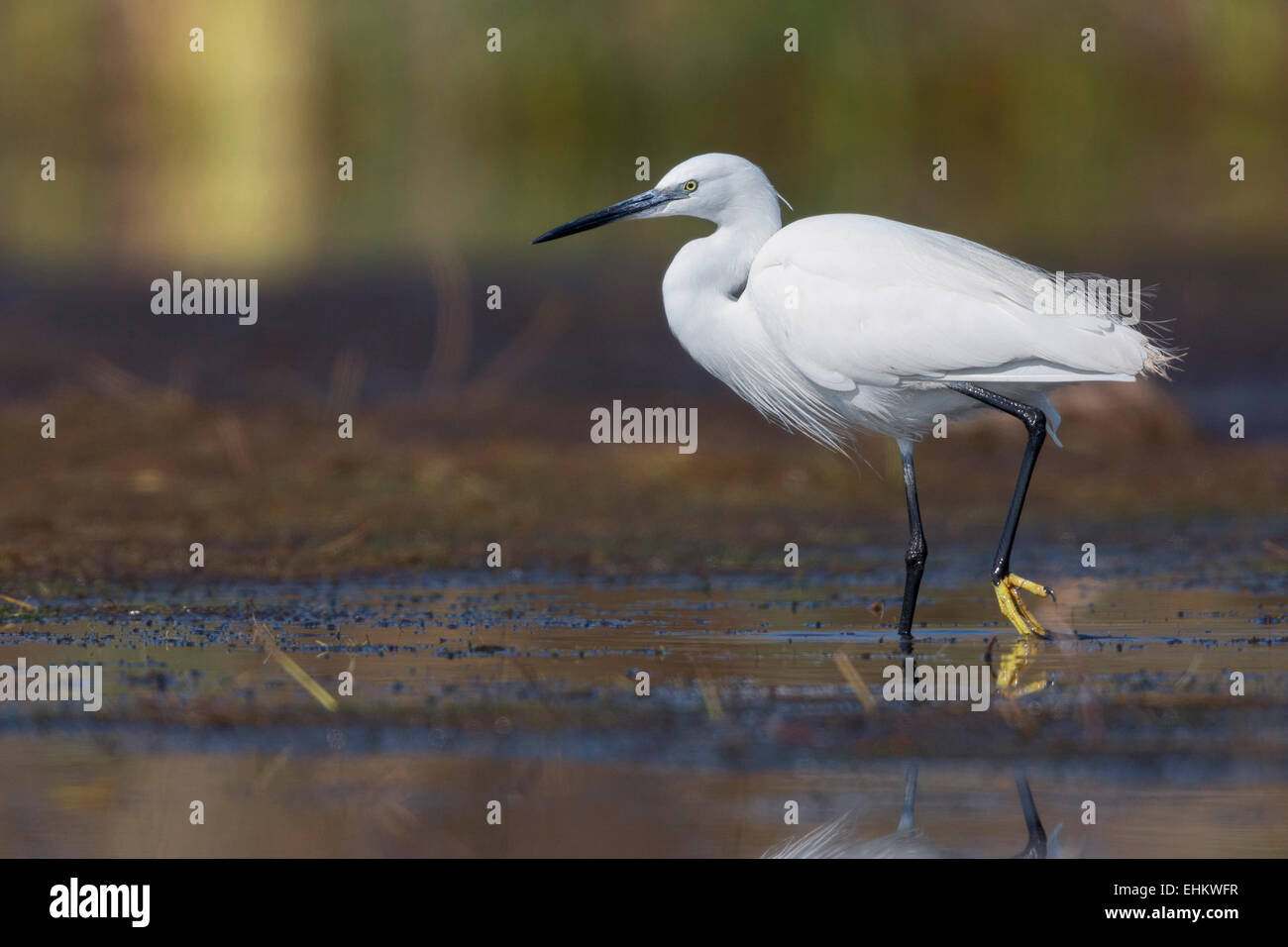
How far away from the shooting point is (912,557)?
27.0ft

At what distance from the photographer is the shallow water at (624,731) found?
4797 millimetres

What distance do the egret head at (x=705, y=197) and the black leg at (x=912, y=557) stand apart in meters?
1.16

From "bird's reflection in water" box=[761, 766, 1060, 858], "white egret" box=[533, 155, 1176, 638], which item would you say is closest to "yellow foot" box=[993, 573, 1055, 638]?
"white egret" box=[533, 155, 1176, 638]

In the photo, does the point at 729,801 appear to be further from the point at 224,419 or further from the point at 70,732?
the point at 224,419

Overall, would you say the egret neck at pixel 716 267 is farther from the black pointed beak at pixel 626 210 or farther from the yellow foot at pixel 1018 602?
the yellow foot at pixel 1018 602

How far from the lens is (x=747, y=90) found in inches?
955

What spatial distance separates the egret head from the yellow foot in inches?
74.7

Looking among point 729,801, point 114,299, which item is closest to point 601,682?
point 729,801

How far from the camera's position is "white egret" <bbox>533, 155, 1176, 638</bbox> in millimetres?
7836

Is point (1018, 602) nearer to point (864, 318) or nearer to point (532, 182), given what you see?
point (864, 318)

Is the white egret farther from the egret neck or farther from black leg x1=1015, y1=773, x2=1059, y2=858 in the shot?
black leg x1=1015, y1=773, x2=1059, y2=858

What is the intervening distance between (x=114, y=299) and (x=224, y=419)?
611cm

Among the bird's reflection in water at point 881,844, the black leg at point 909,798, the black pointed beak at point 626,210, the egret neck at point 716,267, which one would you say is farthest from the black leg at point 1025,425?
the bird's reflection in water at point 881,844

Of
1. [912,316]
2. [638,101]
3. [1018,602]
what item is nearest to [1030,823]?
[1018,602]
